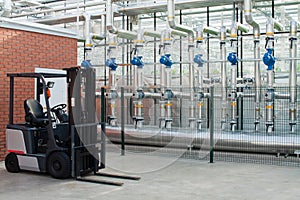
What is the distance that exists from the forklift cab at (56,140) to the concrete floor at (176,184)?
0.22 metres

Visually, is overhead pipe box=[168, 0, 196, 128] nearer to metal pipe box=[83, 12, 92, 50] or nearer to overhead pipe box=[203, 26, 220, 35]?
overhead pipe box=[203, 26, 220, 35]

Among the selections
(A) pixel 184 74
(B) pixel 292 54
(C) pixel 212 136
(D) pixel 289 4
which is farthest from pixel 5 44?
(D) pixel 289 4

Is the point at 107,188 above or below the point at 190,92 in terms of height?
below

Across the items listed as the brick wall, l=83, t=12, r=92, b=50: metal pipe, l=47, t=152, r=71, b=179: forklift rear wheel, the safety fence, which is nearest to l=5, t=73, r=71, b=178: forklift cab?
l=47, t=152, r=71, b=179: forklift rear wheel

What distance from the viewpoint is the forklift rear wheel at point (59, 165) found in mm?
6559

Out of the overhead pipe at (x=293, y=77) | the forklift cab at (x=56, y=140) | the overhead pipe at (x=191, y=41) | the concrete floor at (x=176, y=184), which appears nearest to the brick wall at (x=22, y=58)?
the concrete floor at (x=176, y=184)

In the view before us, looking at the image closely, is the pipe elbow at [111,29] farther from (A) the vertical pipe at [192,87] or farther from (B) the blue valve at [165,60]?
(A) the vertical pipe at [192,87]

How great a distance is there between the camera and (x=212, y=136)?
8359 mm

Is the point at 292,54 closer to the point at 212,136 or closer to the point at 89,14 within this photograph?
the point at 212,136

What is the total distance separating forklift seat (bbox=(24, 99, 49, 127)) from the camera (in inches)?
276

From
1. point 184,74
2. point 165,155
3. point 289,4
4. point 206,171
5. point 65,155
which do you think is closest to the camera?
point 65,155

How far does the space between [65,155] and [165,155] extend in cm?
320

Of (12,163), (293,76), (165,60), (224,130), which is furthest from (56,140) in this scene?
(293,76)

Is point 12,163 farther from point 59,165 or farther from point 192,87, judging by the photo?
point 192,87
